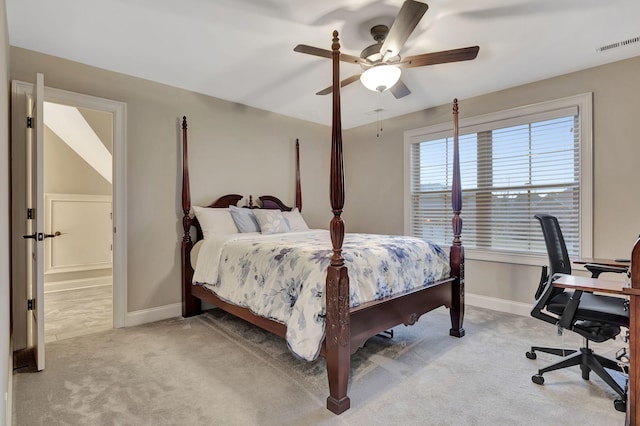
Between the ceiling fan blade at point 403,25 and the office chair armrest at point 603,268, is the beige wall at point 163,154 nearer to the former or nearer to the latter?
the ceiling fan blade at point 403,25

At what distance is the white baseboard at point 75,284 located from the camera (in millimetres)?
4508

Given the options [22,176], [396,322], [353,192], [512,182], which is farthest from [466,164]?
[22,176]

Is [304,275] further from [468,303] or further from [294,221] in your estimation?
[468,303]

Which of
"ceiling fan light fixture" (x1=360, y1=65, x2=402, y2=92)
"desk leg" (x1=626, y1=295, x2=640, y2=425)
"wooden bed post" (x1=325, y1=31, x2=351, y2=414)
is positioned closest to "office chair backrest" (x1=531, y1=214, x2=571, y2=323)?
"desk leg" (x1=626, y1=295, x2=640, y2=425)

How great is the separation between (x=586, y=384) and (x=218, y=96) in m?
4.24

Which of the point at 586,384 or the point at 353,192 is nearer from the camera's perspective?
the point at 586,384

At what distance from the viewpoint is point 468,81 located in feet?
11.3

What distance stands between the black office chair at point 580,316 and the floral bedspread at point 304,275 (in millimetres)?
837

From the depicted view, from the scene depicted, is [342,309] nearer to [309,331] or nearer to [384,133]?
[309,331]

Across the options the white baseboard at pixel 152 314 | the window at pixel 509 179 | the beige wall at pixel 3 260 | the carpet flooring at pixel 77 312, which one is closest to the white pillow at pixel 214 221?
the white baseboard at pixel 152 314

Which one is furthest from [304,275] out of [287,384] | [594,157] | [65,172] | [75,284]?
[65,172]

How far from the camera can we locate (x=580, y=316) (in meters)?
1.99

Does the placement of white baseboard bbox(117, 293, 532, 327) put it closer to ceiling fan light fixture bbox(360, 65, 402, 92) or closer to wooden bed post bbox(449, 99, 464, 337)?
wooden bed post bbox(449, 99, 464, 337)

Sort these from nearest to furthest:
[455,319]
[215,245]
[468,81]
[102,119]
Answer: [455,319], [215,245], [468,81], [102,119]
